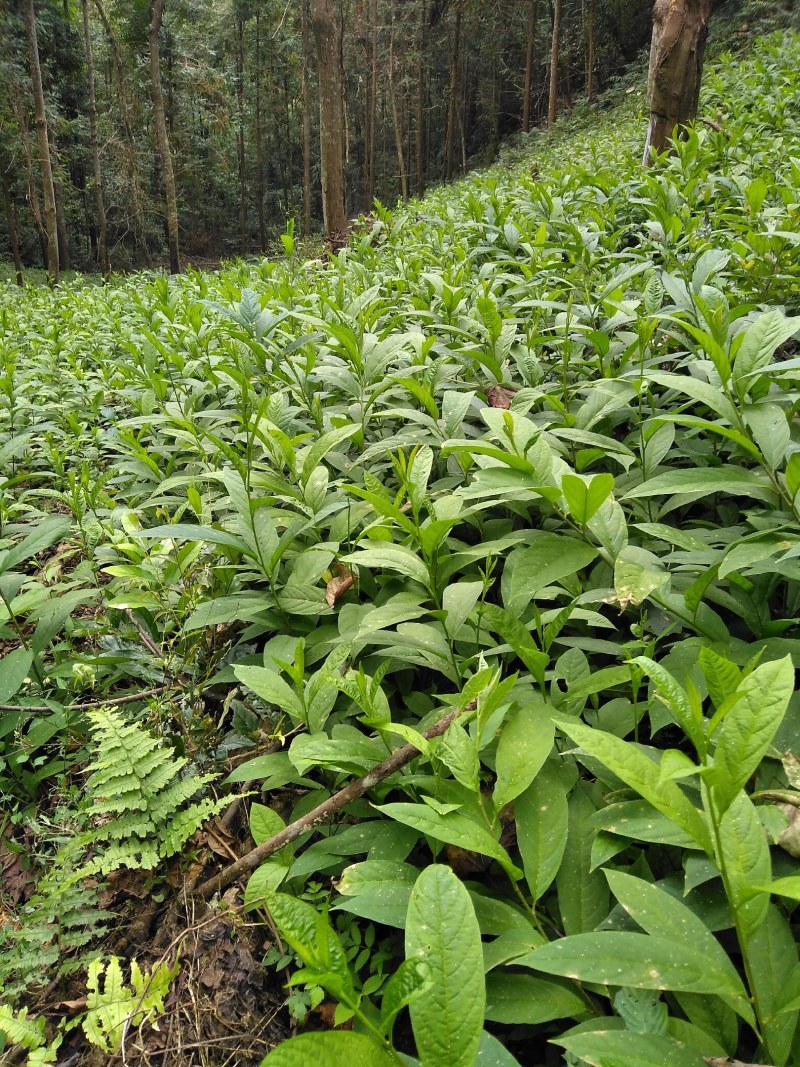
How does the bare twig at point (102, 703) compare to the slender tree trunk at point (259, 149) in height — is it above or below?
below

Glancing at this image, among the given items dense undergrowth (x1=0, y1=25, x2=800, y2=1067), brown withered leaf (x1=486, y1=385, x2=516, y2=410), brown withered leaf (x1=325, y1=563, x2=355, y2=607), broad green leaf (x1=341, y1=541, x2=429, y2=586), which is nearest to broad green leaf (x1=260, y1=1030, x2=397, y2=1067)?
dense undergrowth (x1=0, y1=25, x2=800, y2=1067)

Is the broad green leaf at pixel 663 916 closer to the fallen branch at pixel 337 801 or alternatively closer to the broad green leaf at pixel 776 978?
the broad green leaf at pixel 776 978

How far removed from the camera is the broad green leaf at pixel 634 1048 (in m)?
0.73

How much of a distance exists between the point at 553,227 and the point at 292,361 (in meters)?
2.25

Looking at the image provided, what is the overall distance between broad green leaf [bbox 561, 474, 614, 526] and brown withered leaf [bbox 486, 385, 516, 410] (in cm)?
82

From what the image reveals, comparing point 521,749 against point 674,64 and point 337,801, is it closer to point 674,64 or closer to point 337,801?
point 337,801

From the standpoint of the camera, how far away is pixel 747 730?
74cm

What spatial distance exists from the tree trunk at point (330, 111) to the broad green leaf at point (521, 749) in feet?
27.2

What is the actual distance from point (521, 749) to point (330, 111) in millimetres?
9050

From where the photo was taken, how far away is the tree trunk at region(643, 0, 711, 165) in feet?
14.3

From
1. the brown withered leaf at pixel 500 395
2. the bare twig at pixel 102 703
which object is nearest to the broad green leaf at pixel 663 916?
the bare twig at pixel 102 703

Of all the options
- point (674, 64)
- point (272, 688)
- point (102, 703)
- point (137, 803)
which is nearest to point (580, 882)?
point (272, 688)

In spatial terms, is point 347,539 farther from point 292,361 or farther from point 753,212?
point 753,212

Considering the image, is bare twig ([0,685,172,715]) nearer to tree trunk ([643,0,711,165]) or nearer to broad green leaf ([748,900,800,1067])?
broad green leaf ([748,900,800,1067])
